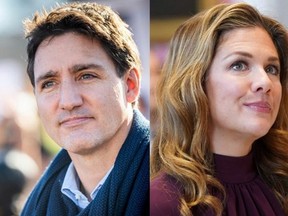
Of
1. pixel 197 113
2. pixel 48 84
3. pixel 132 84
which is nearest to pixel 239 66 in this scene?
pixel 197 113

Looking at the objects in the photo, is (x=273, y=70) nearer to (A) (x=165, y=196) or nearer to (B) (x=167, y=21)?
(B) (x=167, y=21)

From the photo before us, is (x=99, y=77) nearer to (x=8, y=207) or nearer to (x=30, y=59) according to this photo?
(x=30, y=59)

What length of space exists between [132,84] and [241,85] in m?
0.28

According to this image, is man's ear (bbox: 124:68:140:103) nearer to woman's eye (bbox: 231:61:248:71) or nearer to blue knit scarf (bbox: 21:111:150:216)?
blue knit scarf (bbox: 21:111:150:216)

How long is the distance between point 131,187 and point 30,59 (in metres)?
0.43

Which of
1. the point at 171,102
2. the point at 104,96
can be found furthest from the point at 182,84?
the point at 104,96

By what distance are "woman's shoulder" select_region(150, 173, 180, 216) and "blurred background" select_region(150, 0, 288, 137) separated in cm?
14

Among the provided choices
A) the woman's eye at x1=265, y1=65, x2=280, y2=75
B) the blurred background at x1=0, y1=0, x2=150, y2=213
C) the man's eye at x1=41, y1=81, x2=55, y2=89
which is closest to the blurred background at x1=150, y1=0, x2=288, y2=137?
the blurred background at x1=0, y1=0, x2=150, y2=213

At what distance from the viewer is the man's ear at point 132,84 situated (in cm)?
118

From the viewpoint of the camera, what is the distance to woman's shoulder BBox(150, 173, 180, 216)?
1118mm

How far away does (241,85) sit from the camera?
1096mm

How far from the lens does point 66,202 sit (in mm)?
1219

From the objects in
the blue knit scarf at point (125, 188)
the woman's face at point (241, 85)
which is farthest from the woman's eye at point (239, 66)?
the blue knit scarf at point (125, 188)

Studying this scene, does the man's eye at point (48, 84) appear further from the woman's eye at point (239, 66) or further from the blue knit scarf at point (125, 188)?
the woman's eye at point (239, 66)
